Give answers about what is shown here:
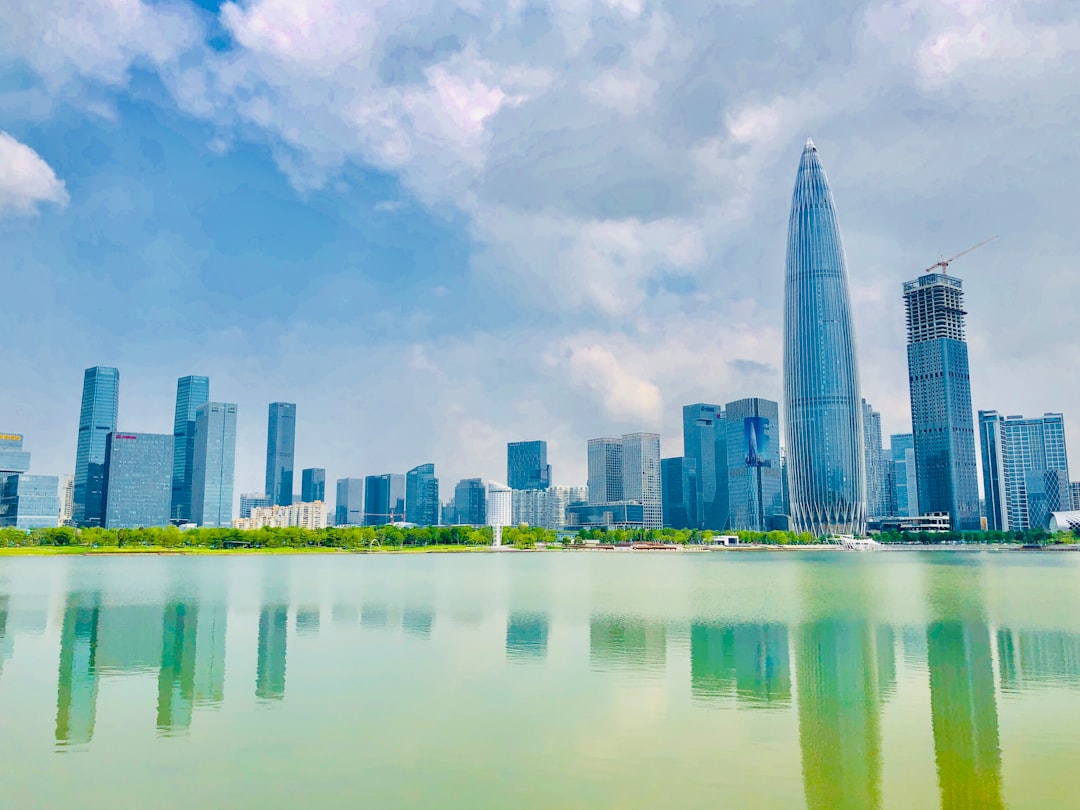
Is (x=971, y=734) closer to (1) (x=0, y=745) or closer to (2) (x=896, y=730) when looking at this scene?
(2) (x=896, y=730)

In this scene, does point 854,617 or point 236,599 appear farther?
point 236,599

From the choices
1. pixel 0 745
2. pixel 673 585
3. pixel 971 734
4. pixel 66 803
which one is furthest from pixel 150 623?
pixel 673 585

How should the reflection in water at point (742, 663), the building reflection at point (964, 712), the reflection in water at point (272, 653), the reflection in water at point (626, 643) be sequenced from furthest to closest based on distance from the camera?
the reflection in water at point (626, 643), the reflection in water at point (272, 653), the reflection in water at point (742, 663), the building reflection at point (964, 712)

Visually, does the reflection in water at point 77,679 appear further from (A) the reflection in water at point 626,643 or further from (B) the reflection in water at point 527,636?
(A) the reflection in water at point 626,643

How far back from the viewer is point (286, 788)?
19.1 meters

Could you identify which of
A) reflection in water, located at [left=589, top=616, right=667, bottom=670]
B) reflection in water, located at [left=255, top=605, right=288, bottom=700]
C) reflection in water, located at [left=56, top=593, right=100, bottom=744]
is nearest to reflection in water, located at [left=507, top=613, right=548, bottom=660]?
reflection in water, located at [left=589, top=616, right=667, bottom=670]

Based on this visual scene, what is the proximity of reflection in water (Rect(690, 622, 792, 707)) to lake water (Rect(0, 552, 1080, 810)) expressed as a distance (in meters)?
0.18

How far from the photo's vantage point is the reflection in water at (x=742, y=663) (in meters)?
28.9

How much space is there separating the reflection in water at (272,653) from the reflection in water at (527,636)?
9.33 metres

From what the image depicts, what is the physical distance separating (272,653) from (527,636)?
11.9m

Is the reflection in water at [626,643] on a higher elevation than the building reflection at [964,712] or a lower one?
higher

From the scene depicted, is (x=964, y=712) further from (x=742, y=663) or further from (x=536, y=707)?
(x=536, y=707)

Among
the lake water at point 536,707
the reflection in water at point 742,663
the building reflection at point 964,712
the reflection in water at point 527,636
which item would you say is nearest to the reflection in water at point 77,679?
the lake water at point 536,707

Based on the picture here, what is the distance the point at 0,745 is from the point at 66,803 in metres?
5.43
